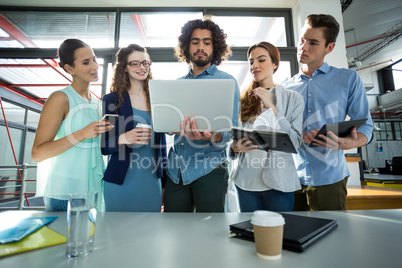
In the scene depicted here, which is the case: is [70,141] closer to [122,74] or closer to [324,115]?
[122,74]

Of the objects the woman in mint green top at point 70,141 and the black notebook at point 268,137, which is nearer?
the black notebook at point 268,137

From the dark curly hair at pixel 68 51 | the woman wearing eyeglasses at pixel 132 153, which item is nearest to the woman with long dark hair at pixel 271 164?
the woman wearing eyeglasses at pixel 132 153

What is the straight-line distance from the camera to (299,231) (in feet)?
2.18

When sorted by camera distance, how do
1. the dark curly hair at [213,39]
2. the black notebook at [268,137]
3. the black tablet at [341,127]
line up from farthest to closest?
the dark curly hair at [213,39]
the black tablet at [341,127]
the black notebook at [268,137]

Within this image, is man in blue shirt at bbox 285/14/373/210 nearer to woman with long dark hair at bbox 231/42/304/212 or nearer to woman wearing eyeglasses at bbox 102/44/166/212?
woman with long dark hair at bbox 231/42/304/212

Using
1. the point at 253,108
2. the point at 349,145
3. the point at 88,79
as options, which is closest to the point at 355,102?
the point at 349,145

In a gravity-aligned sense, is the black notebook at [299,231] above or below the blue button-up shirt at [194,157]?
below

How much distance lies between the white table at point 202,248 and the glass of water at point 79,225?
0.03m

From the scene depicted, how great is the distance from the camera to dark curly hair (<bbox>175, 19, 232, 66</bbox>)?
1.69 metres

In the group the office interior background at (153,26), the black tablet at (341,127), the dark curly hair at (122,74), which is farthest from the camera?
the office interior background at (153,26)

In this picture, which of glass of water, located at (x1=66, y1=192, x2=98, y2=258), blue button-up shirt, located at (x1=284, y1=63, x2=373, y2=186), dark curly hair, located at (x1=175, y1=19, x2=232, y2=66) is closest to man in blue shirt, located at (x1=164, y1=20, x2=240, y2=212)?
dark curly hair, located at (x1=175, y1=19, x2=232, y2=66)

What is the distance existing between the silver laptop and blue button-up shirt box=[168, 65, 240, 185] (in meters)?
0.20

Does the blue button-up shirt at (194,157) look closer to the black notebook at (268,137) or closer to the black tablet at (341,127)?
the black notebook at (268,137)

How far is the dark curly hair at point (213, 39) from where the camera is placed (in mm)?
1688
